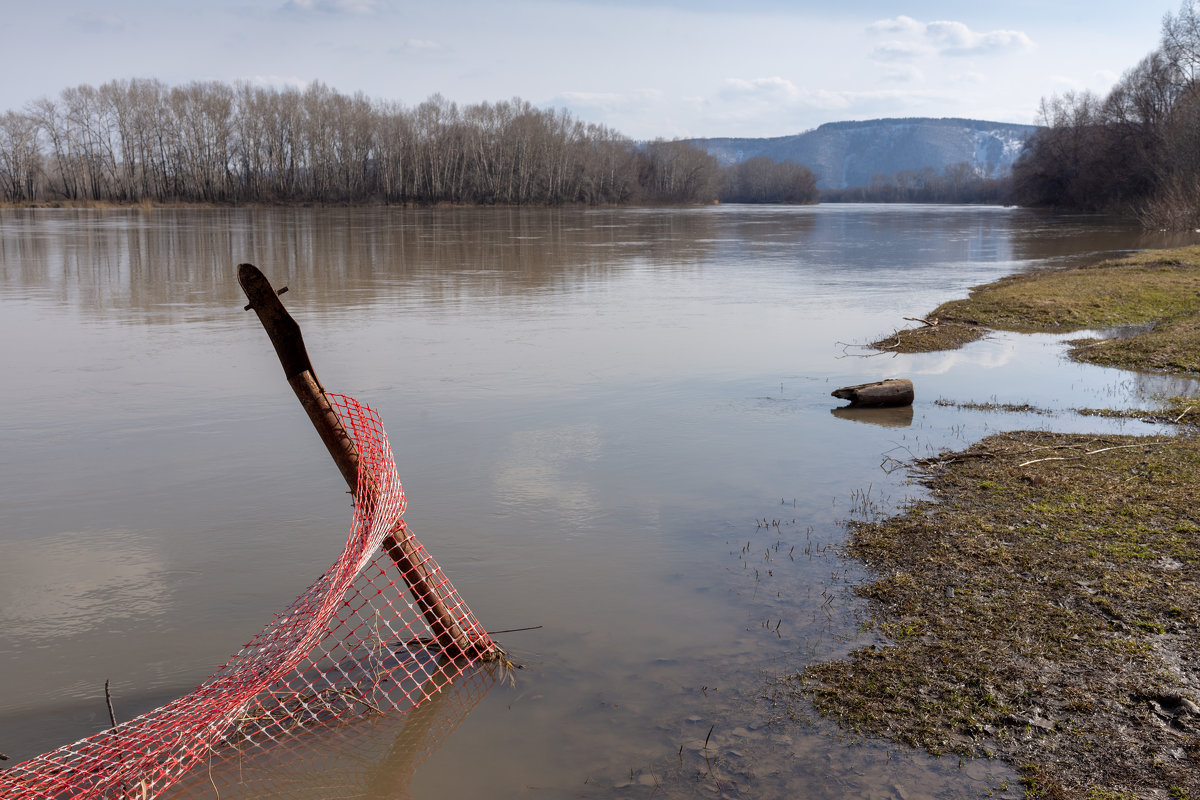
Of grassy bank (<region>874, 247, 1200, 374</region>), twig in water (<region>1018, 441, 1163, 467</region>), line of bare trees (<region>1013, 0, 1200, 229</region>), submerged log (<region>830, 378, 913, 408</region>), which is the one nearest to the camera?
twig in water (<region>1018, 441, 1163, 467</region>)

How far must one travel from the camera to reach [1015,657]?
15.6ft

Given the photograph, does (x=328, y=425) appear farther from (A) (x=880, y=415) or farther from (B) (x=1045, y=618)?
(A) (x=880, y=415)

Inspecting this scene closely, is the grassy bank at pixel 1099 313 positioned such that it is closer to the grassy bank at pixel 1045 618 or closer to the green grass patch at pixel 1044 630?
the grassy bank at pixel 1045 618

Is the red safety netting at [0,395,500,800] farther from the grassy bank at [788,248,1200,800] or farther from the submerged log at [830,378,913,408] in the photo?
the submerged log at [830,378,913,408]

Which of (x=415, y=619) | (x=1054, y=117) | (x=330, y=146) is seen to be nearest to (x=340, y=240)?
(x=415, y=619)

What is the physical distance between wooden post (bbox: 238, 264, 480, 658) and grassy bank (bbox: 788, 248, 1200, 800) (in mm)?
1977

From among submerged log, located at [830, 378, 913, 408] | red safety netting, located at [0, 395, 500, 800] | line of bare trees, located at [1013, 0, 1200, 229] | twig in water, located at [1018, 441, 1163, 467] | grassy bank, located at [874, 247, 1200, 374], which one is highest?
line of bare trees, located at [1013, 0, 1200, 229]

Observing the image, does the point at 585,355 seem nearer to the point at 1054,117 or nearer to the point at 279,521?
the point at 279,521

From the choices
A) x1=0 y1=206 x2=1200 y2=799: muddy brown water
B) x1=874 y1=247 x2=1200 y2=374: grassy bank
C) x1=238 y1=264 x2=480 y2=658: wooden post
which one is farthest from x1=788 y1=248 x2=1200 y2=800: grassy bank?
x1=874 y1=247 x2=1200 y2=374: grassy bank

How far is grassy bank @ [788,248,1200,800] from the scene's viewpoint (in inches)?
161

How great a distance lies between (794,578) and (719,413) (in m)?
4.56

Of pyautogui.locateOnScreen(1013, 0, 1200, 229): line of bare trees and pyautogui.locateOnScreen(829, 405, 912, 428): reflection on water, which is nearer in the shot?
pyautogui.locateOnScreen(829, 405, 912, 428): reflection on water

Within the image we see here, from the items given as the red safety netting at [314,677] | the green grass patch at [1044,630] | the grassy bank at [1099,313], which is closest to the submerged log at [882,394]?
the green grass patch at [1044,630]

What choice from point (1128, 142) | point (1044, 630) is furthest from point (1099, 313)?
point (1128, 142)
